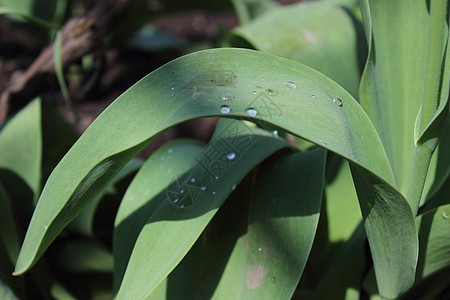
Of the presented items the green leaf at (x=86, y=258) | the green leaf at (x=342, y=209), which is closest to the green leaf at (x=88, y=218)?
the green leaf at (x=86, y=258)

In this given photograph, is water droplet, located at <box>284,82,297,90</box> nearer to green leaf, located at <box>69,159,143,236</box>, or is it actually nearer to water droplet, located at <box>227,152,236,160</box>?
water droplet, located at <box>227,152,236,160</box>

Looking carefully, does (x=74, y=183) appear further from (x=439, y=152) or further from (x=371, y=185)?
(x=439, y=152)

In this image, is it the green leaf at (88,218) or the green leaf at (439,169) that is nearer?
the green leaf at (439,169)

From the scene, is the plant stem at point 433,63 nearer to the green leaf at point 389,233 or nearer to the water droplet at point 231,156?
the green leaf at point 389,233

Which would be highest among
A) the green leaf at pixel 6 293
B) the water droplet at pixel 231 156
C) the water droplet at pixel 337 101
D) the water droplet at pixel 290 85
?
the water droplet at pixel 290 85

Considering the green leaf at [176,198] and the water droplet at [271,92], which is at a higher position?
the water droplet at [271,92]

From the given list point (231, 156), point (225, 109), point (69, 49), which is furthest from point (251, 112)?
point (69, 49)

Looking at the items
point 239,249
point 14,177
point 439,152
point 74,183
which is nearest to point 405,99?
point 439,152

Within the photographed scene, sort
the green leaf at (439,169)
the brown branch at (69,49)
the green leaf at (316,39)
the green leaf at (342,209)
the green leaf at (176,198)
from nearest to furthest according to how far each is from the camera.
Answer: the green leaf at (176,198) < the green leaf at (439,169) < the green leaf at (342,209) < the green leaf at (316,39) < the brown branch at (69,49)
